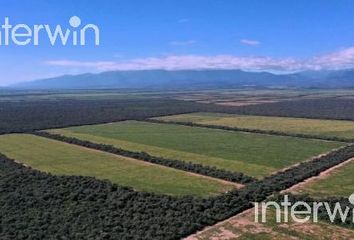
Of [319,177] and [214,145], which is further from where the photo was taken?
[214,145]

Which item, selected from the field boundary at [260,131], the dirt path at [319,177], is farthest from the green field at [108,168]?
the field boundary at [260,131]

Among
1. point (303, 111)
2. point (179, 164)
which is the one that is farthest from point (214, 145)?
point (303, 111)

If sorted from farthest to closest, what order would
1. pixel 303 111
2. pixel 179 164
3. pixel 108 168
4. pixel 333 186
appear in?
pixel 303 111
pixel 179 164
pixel 108 168
pixel 333 186

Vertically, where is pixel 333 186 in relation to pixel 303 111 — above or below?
below

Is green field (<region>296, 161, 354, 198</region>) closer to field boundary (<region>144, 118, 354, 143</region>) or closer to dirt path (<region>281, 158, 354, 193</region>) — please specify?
dirt path (<region>281, 158, 354, 193</region>)

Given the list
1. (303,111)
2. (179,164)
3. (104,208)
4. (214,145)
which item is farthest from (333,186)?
(303,111)

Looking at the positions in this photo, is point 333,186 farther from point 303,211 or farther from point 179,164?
point 179,164

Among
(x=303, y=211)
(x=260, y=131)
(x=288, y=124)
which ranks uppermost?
(x=288, y=124)

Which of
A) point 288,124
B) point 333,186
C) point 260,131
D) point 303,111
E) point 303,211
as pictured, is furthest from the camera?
point 303,111

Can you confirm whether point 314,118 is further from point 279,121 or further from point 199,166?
point 199,166

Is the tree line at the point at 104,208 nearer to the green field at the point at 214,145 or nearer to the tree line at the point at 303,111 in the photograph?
the green field at the point at 214,145
